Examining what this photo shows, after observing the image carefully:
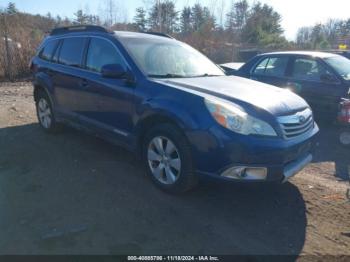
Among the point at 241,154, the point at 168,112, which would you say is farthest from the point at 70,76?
the point at 241,154

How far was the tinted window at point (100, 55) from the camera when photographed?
4.57 m

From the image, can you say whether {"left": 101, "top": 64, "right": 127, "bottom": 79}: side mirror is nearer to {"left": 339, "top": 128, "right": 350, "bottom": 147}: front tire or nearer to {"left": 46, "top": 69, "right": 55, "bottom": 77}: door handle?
{"left": 46, "top": 69, "right": 55, "bottom": 77}: door handle

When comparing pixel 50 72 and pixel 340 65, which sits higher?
pixel 340 65

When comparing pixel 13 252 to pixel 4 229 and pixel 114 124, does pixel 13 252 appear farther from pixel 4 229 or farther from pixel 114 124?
pixel 114 124

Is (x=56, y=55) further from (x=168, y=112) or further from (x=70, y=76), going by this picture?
(x=168, y=112)

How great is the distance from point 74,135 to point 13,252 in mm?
3555

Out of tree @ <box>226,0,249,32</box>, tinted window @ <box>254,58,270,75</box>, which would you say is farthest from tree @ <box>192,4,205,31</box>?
tinted window @ <box>254,58,270,75</box>

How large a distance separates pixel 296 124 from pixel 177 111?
1323 millimetres

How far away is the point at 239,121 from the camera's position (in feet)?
11.4

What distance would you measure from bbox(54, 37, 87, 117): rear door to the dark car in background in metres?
4.33

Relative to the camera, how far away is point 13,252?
9.80ft

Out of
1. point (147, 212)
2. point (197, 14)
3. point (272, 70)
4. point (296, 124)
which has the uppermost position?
point (197, 14)

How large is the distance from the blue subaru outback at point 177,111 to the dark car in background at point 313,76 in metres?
2.88

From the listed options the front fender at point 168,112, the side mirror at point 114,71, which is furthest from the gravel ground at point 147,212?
the side mirror at point 114,71
